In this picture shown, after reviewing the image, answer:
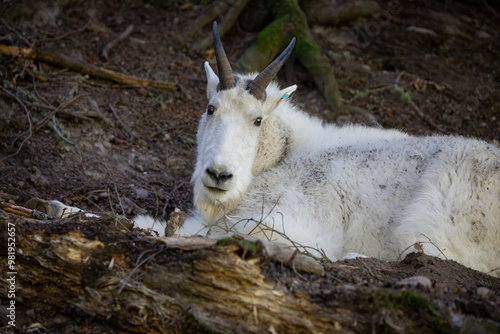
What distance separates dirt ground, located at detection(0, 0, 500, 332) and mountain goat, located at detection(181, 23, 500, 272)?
2.13ft

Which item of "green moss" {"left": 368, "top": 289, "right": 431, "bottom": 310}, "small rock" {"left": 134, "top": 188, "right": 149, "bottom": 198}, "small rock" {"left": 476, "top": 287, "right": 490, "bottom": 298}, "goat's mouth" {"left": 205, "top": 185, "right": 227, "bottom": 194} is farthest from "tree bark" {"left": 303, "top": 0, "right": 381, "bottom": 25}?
"green moss" {"left": 368, "top": 289, "right": 431, "bottom": 310}

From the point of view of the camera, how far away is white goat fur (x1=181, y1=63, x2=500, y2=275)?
453cm

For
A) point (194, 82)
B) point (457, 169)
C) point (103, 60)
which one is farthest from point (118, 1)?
point (457, 169)

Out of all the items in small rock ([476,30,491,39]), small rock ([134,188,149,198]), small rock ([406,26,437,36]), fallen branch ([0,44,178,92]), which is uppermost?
small rock ([476,30,491,39])

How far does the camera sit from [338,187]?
5.10m

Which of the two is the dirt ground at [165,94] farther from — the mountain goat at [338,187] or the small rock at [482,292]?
the mountain goat at [338,187]

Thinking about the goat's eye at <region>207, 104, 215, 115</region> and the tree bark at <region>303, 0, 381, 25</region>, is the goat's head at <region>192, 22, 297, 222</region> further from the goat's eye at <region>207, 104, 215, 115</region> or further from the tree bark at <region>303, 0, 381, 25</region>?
the tree bark at <region>303, 0, 381, 25</region>

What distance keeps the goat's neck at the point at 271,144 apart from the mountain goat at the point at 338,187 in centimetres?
1

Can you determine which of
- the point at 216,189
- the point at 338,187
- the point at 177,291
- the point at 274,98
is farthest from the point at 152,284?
the point at 274,98

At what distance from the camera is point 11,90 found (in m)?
7.21

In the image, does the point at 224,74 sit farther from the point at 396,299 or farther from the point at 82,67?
the point at 82,67

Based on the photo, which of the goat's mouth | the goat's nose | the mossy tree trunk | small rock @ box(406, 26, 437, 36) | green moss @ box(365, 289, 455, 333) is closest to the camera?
green moss @ box(365, 289, 455, 333)

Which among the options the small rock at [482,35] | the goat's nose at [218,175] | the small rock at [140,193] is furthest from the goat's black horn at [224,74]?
the small rock at [482,35]

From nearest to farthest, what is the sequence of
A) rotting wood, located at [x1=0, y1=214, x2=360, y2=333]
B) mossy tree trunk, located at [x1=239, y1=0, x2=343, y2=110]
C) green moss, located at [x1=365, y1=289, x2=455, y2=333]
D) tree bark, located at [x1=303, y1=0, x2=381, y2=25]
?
green moss, located at [x1=365, y1=289, x2=455, y2=333], rotting wood, located at [x1=0, y1=214, x2=360, y2=333], mossy tree trunk, located at [x1=239, y1=0, x2=343, y2=110], tree bark, located at [x1=303, y1=0, x2=381, y2=25]
